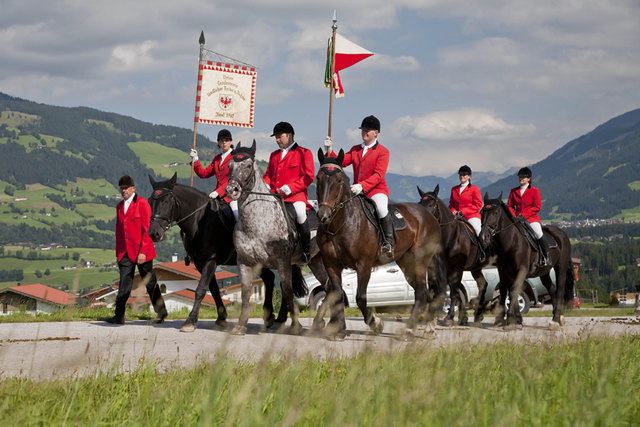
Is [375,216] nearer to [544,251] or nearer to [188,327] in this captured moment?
[188,327]

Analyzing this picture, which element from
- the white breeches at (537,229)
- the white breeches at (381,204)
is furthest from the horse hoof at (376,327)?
the white breeches at (537,229)

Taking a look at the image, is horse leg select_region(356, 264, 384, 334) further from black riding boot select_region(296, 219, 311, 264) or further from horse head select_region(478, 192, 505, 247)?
horse head select_region(478, 192, 505, 247)

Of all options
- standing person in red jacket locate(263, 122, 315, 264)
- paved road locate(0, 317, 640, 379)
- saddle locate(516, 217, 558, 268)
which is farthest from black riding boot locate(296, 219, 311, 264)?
saddle locate(516, 217, 558, 268)

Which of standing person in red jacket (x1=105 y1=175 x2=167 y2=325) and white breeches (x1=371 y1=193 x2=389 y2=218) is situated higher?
white breeches (x1=371 y1=193 x2=389 y2=218)

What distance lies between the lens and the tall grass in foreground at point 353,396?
145 inches

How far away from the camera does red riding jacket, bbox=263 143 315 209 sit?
34.0 ft

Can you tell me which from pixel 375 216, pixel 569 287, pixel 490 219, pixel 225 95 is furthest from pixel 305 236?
pixel 569 287

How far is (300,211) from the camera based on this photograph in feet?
33.6

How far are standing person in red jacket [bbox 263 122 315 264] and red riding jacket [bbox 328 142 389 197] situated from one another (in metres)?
0.55

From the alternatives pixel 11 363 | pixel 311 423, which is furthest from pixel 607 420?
pixel 11 363

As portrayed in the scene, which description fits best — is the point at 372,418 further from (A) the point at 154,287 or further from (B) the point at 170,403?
(A) the point at 154,287

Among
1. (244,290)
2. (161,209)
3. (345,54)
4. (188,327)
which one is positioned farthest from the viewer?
(345,54)

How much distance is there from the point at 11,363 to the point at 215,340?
9.71 ft

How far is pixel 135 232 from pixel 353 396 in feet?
29.3
